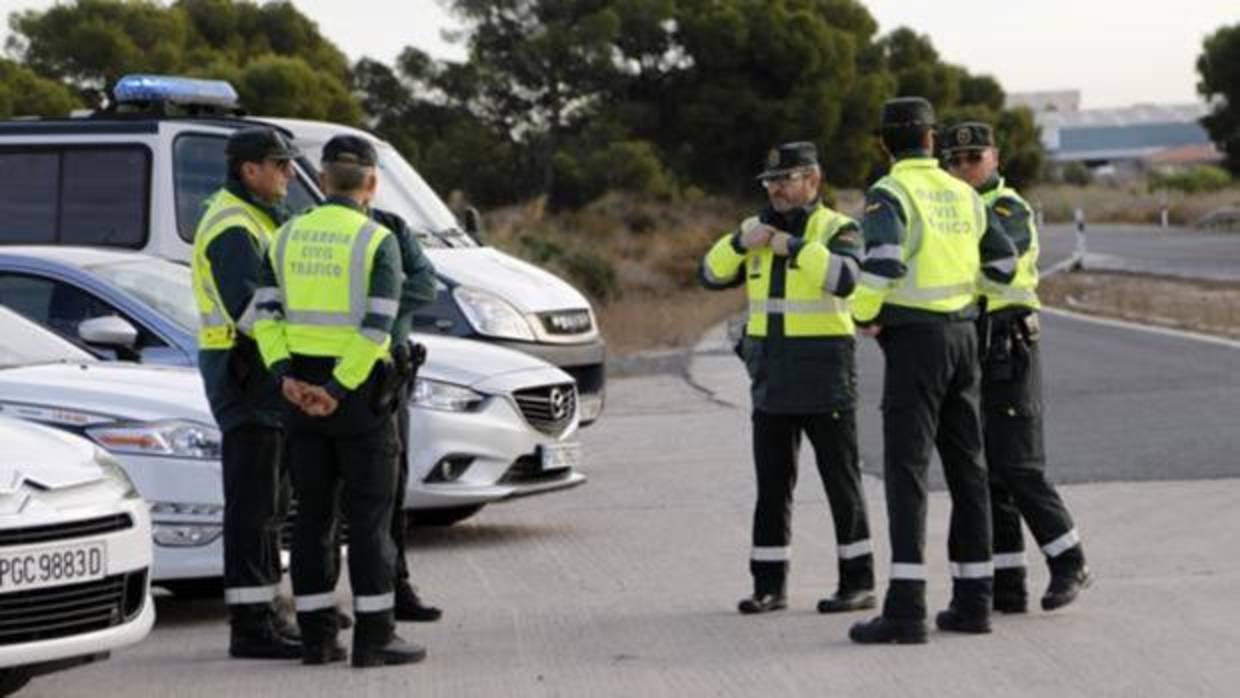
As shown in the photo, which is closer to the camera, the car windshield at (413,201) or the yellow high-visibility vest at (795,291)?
the yellow high-visibility vest at (795,291)

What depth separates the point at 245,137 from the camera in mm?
9477

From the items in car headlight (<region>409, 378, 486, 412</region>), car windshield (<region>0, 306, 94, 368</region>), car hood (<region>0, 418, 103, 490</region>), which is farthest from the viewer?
car headlight (<region>409, 378, 486, 412</region>)

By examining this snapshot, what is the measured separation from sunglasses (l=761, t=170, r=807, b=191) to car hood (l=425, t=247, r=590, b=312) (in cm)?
568

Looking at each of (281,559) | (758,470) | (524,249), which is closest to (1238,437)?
(758,470)

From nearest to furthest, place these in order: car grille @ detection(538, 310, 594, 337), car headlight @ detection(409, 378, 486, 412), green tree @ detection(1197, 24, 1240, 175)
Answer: car headlight @ detection(409, 378, 486, 412), car grille @ detection(538, 310, 594, 337), green tree @ detection(1197, 24, 1240, 175)

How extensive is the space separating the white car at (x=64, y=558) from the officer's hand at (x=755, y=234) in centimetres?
274

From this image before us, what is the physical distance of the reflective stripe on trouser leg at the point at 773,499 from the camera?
400 inches

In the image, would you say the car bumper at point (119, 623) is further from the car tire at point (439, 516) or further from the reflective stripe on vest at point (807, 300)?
the car tire at point (439, 516)

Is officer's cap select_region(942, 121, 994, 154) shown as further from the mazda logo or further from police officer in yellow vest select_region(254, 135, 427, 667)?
the mazda logo

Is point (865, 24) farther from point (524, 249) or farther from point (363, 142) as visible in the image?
point (363, 142)

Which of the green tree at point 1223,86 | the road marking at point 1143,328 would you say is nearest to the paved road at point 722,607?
the road marking at point 1143,328

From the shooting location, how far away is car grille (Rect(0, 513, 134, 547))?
303 inches

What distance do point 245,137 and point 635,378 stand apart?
14188 millimetres

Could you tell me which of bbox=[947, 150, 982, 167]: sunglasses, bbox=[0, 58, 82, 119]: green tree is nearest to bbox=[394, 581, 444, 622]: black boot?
bbox=[947, 150, 982, 167]: sunglasses
